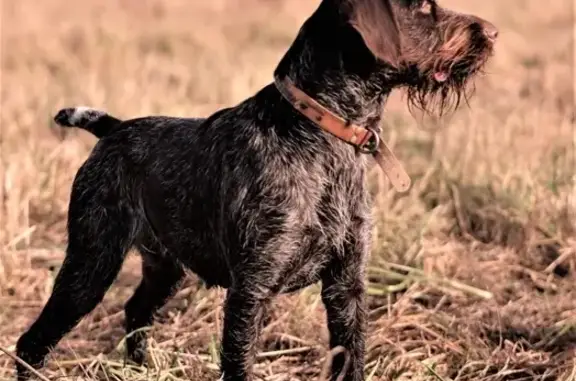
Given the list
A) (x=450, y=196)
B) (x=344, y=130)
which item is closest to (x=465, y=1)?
(x=450, y=196)

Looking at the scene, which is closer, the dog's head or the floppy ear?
the floppy ear

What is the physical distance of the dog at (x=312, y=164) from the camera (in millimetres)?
4559

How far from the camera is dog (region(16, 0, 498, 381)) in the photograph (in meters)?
4.56

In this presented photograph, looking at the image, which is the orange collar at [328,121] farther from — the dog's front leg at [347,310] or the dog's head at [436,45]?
the dog's front leg at [347,310]

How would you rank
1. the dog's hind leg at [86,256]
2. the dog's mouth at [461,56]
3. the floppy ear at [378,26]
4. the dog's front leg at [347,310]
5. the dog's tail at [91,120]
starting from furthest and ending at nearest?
the dog's tail at [91,120] < the dog's hind leg at [86,256] < the dog's front leg at [347,310] < the dog's mouth at [461,56] < the floppy ear at [378,26]

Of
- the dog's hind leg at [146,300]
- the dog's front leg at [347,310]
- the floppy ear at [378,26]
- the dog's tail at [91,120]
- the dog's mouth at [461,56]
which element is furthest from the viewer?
→ the dog's hind leg at [146,300]

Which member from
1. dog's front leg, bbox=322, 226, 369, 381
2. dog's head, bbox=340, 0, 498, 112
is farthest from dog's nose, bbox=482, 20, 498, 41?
dog's front leg, bbox=322, 226, 369, 381

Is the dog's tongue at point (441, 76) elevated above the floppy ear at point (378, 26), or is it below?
below

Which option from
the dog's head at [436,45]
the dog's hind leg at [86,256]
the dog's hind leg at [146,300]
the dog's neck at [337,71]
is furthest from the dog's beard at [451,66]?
the dog's hind leg at [146,300]

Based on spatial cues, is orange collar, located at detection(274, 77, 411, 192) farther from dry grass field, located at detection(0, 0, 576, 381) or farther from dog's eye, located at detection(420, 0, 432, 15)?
dry grass field, located at detection(0, 0, 576, 381)

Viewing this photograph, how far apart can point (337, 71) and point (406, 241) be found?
2.31 meters

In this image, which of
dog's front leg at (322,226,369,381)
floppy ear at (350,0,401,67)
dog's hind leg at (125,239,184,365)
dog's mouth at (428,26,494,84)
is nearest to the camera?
floppy ear at (350,0,401,67)

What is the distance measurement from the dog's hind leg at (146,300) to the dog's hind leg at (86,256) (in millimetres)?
401

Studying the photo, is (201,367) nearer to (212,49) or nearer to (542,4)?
(212,49)
